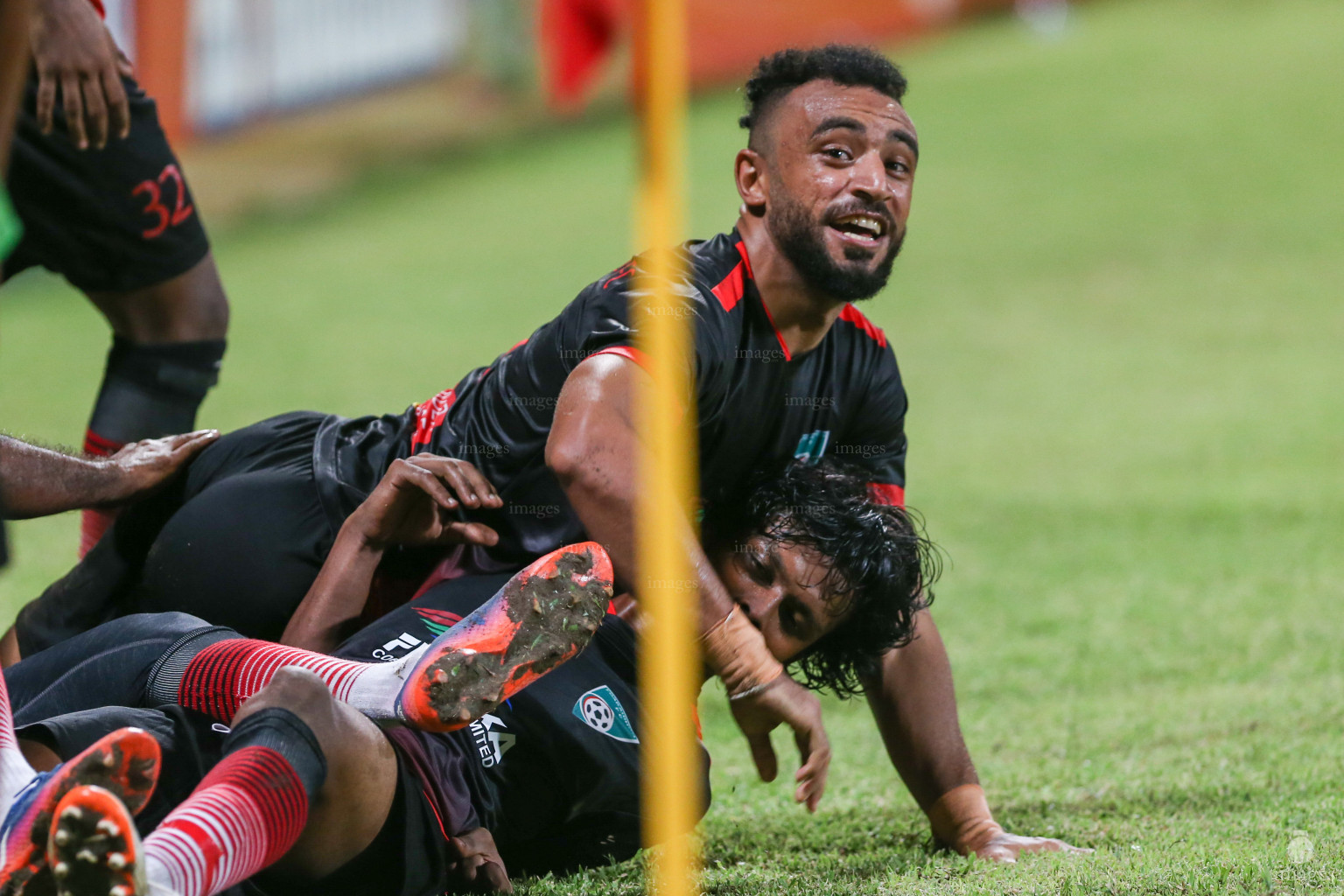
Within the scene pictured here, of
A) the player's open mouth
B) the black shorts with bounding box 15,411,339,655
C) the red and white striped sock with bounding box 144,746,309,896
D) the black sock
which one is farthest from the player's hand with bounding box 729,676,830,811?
the black sock

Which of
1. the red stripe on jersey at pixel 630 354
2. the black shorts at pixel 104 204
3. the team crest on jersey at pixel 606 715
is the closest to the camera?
the team crest on jersey at pixel 606 715

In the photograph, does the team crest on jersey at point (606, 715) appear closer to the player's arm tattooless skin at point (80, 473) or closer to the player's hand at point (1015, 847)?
the player's hand at point (1015, 847)

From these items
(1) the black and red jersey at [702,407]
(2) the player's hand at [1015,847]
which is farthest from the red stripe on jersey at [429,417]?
(2) the player's hand at [1015,847]

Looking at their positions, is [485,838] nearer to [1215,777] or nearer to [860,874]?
[860,874]

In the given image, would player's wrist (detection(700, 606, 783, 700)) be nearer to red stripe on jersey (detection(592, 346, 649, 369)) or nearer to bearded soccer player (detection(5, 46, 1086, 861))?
bearded soccer player (detection(5, 46, 1086, 861))

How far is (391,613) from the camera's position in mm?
2730

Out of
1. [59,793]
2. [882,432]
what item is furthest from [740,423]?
[59,793]

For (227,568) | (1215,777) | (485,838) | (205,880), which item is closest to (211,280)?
(227,568)

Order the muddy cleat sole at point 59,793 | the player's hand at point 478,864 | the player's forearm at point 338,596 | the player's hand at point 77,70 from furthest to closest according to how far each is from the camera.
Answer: the player's hand at point 77,70 < the player's forearm at point 338,596 < the player's hand at point 478,864 < the muddy cleat sole at point 59,793

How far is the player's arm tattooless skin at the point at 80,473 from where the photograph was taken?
2.89 m

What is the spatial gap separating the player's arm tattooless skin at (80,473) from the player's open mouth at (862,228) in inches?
54.6

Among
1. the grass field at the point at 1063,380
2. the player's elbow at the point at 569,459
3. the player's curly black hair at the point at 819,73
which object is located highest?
the player's curly black hair at the point at 819,73

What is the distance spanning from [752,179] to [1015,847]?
1.38 m

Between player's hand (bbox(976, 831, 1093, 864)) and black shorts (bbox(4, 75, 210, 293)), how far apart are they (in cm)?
223
